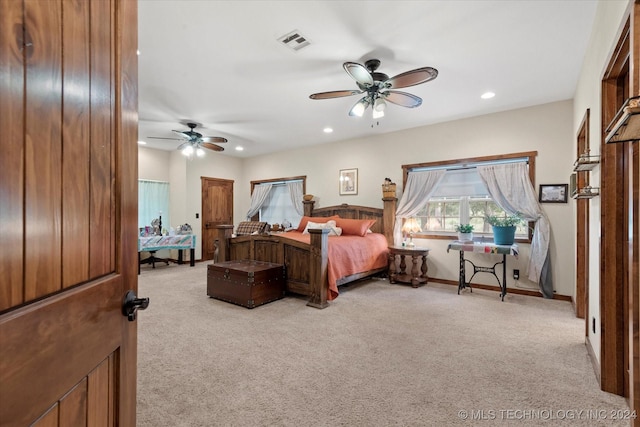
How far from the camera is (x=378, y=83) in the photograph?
3100 millimetres

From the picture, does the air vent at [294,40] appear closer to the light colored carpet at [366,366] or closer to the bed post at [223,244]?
the light colored carpet at [366,366]

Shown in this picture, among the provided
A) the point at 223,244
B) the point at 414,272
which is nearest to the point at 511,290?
the point at 414,272

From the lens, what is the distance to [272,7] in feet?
7.43

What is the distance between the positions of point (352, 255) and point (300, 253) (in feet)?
2.68

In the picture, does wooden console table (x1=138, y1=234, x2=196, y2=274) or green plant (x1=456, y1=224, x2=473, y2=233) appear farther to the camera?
wooden console table (x1=138, y1=234, x2=196, y2=274)

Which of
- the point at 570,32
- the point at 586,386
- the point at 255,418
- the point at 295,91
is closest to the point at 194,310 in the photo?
the point at 255,418

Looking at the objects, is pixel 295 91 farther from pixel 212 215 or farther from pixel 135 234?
pixel 212 215

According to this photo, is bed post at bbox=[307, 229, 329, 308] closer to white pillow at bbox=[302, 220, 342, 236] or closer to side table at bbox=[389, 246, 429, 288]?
A: white pillow at bbox=[302, 220, 342, 236]

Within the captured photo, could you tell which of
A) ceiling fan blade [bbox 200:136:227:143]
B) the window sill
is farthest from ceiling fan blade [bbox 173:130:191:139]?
the window sill

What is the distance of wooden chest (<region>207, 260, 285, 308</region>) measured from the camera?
3.63 meters

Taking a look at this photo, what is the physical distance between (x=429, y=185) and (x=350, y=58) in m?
2.85

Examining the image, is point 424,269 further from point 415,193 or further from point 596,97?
point 596,97

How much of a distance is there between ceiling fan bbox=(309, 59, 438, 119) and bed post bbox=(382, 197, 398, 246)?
2.28m

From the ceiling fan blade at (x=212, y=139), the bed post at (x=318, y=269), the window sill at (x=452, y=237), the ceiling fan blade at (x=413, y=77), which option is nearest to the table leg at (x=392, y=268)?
the window sill at (x=452, y=237)
